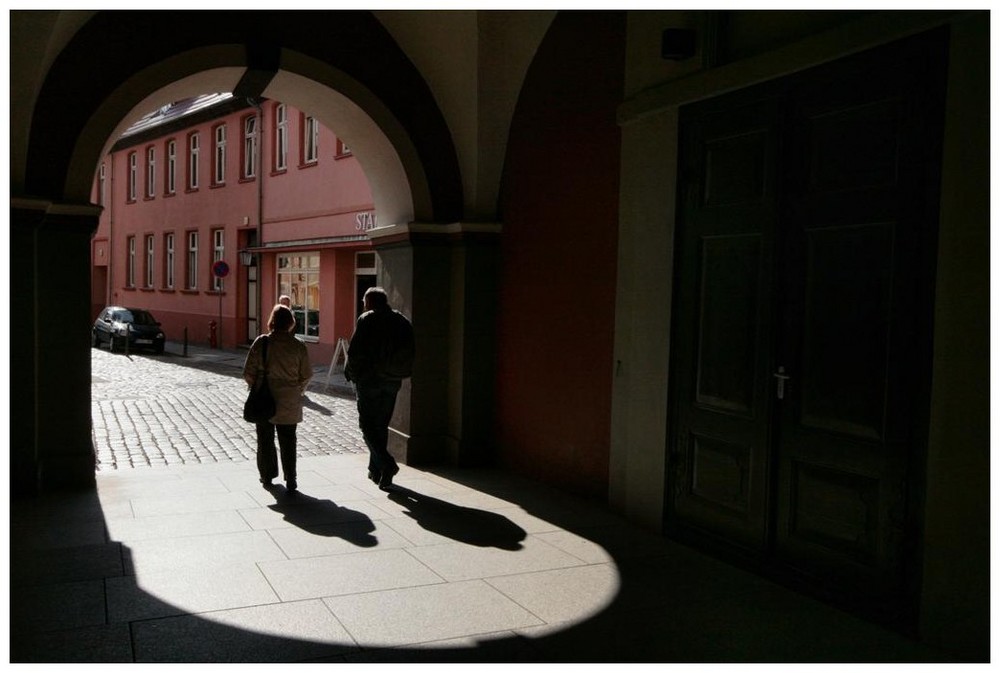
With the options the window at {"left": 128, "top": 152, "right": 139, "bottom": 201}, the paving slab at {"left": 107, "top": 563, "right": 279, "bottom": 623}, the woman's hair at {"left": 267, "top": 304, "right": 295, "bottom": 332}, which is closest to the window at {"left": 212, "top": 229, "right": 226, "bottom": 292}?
the window at {"left": 128, "top": 152, "right": 139, "bottom": 201}

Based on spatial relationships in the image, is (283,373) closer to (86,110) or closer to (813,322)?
(86,110)

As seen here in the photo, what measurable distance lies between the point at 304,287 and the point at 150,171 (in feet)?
39.0

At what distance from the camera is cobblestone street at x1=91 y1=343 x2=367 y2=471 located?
397 inches

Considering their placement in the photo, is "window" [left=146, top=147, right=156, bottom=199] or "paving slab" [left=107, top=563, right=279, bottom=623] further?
"window" [left=146, top=147, right=156, bottom=199]

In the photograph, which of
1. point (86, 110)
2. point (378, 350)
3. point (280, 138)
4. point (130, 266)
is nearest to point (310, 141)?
point (280, 138)

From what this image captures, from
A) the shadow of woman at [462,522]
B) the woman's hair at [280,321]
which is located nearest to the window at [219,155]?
the woman's hair at [280,321]

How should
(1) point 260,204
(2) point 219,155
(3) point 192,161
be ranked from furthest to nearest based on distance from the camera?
1. (3) point 192,161
2. (2) point 219,155
3. (1) point 260,204

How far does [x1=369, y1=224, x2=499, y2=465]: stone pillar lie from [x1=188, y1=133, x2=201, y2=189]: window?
841 inches

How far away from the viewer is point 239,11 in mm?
8375

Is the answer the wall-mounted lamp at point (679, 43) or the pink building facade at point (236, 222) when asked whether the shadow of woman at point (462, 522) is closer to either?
the wall-mounted lamp at point (679, 43)

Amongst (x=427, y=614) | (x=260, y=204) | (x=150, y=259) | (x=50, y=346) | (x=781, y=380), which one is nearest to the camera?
(x=427, y=614)

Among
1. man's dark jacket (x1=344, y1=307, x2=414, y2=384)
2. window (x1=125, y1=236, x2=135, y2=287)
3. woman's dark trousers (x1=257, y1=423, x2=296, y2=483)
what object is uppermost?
window (x1=125, y1=236, x2=135, y2=287)

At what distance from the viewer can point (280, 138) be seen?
78.9 feet

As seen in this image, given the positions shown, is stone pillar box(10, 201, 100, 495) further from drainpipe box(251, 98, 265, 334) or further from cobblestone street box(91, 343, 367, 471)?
drainpipe box(251, 98, 265, 334)
